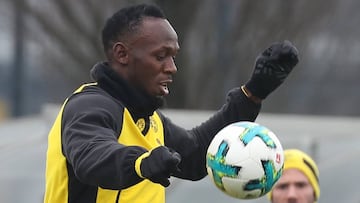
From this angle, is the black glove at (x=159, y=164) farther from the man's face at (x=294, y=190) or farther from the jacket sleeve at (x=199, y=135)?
the man's face at (x=294, y=190)

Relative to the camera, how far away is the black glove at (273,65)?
3.76 meters

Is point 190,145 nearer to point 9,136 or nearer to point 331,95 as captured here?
point 9,136

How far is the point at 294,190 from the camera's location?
475 centimetres

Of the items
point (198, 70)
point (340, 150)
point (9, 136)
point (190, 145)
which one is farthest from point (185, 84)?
point (190, 145)

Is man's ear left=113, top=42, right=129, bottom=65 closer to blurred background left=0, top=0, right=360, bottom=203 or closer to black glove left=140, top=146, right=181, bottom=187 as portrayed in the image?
black glove left=140, top=146, right=181, bottom=187

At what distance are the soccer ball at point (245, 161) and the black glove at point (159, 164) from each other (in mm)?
304

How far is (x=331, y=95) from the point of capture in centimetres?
1584

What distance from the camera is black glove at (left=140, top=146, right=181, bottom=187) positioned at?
290cm

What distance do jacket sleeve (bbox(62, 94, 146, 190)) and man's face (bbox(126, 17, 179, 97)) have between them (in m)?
0.12

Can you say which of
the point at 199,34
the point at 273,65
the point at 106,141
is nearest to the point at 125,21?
the point at 106,141

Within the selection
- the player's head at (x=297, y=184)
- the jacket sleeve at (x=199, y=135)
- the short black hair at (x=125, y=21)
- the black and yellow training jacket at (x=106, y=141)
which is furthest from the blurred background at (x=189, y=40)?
the short black hair at (x=125, y=21)

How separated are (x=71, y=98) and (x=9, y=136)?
4.17 meters

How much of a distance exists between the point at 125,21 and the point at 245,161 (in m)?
0.60

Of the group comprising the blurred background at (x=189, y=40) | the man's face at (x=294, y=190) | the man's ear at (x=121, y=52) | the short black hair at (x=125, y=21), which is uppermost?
the short black hair at (x=125, y=21)
